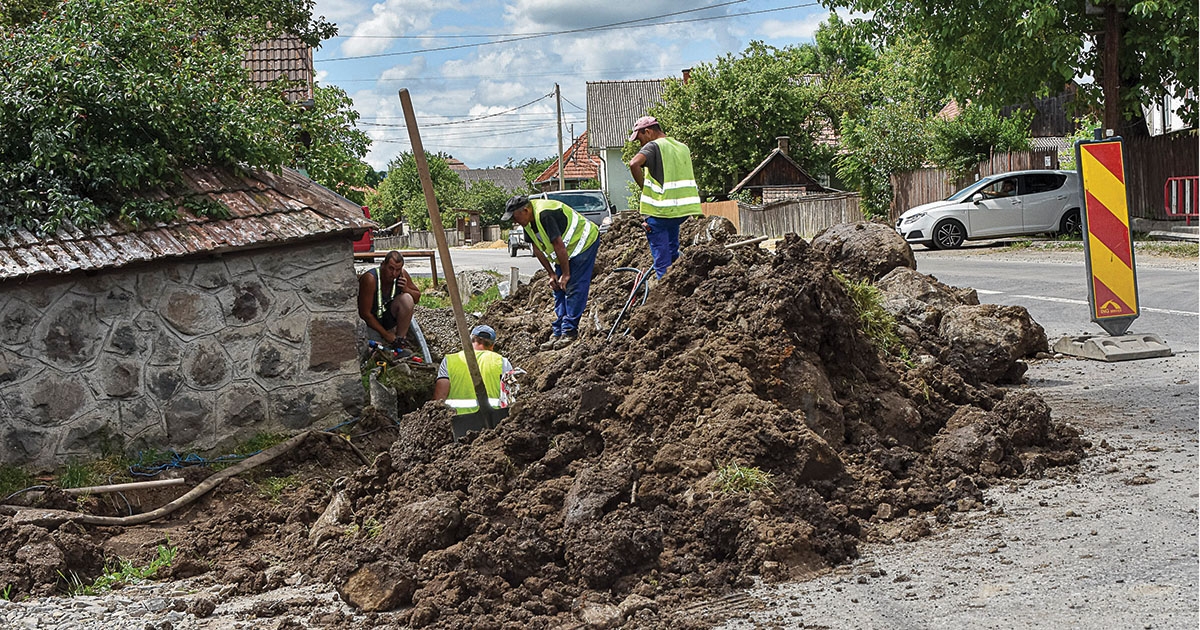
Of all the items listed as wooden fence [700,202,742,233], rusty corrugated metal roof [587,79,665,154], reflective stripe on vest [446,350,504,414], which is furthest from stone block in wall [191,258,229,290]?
rusty corrugated metal roof [587,79,665,154]

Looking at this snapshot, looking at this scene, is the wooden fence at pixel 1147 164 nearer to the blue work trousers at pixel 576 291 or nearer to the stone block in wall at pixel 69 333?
the blue work trousers at pixel 576 291

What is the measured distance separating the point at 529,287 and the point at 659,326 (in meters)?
6.26

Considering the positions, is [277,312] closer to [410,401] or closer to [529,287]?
[410,401]

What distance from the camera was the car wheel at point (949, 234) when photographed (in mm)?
22875

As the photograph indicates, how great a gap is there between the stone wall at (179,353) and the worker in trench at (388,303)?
1954 mm

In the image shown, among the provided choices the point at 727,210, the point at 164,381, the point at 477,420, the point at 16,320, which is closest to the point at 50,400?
the point at 16,320

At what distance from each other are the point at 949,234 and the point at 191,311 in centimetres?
1849

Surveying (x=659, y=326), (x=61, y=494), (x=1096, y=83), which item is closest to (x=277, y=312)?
(x=61, y=494)

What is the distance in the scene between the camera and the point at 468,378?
23.1ft

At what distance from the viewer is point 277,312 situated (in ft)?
25.5

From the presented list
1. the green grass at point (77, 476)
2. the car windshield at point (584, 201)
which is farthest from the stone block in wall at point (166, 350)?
the car windshield at point (584, 201)

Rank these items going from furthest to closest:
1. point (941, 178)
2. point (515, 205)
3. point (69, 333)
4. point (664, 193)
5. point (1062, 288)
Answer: point (941, 178), point (1062, 288), point (515, 205), point (664, 193), point (69, 333)

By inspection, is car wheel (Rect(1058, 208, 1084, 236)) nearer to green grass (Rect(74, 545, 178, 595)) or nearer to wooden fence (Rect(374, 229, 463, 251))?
green grass (Rect(74, 545, 178, 595))

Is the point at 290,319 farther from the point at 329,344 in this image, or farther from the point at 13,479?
the point at 13,479
